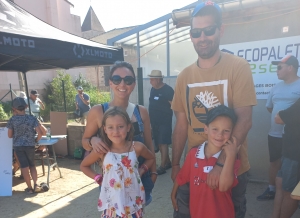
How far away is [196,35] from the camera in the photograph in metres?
1.71

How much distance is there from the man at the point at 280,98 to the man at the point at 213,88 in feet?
5.69

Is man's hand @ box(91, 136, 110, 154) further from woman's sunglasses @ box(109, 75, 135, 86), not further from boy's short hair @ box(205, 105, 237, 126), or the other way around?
boy's short hair @ box(205, 105, 237, 126)

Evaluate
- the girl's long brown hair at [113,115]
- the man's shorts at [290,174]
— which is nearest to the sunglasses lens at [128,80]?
the girl's long brown hair at [113,115]

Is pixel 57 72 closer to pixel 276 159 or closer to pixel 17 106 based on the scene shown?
pixel 17 106

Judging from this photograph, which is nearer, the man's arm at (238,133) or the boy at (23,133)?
the man's arm at (238,133)

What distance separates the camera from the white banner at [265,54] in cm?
353

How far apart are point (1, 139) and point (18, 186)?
3.31ft

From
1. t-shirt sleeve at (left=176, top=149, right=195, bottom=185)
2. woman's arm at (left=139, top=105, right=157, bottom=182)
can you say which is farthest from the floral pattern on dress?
t-shirt sleeve at (left=176, top=149, right=195, bottom=185)

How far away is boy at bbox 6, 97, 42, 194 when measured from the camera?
3.86 metres

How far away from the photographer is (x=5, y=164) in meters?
3.79

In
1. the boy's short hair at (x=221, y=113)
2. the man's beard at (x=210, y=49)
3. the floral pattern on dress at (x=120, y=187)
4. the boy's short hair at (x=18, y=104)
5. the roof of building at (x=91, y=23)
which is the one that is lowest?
the floral pattern on dress at (x=120, y=187)

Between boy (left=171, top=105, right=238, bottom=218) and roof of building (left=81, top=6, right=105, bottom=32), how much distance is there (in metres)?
35.5

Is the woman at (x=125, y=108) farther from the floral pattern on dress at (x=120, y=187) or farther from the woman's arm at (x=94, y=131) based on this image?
the floral pattern on dress at (x=120, y=187)

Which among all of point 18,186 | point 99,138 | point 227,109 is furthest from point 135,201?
point 18,186
